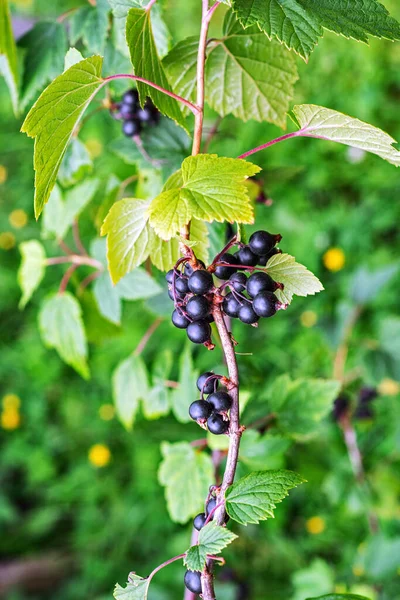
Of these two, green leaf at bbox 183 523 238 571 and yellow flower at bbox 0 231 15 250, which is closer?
green leaf at bbox 183 523 238 571

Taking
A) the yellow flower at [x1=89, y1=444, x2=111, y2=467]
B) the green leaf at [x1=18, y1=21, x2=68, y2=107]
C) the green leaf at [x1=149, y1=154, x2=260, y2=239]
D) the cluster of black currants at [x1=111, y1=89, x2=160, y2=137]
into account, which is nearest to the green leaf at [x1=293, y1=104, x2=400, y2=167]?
the green leaf at [x1=149, y1=154, x2=260, y2=239]

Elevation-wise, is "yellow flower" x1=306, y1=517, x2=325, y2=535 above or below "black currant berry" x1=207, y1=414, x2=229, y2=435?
below

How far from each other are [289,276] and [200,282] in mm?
89

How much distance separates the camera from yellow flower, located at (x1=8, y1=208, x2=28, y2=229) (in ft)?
7.82

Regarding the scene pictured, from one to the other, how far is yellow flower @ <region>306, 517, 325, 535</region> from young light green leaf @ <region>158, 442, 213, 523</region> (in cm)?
113

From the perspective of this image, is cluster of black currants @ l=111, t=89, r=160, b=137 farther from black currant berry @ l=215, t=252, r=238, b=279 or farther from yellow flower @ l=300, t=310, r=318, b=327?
yellow flower @ l=300, t=310, r=318, b=327

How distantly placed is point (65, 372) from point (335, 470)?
1243 millimetres

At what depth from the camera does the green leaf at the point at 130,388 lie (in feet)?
3.26

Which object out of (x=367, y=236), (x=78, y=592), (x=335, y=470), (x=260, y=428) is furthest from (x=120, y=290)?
(x=78, y=592)

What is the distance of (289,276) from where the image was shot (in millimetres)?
532

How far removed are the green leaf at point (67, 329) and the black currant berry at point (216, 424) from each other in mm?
467

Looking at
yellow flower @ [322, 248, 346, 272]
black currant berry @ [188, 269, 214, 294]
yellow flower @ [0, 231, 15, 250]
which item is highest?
black currant berry @ [188, 269, 214, 294]

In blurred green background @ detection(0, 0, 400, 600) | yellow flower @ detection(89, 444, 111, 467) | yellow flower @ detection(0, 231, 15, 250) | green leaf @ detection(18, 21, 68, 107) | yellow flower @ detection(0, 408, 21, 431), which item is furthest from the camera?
yellow flower @ detection(0, 231, 15, 250)

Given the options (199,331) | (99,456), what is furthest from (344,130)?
(99,456)
